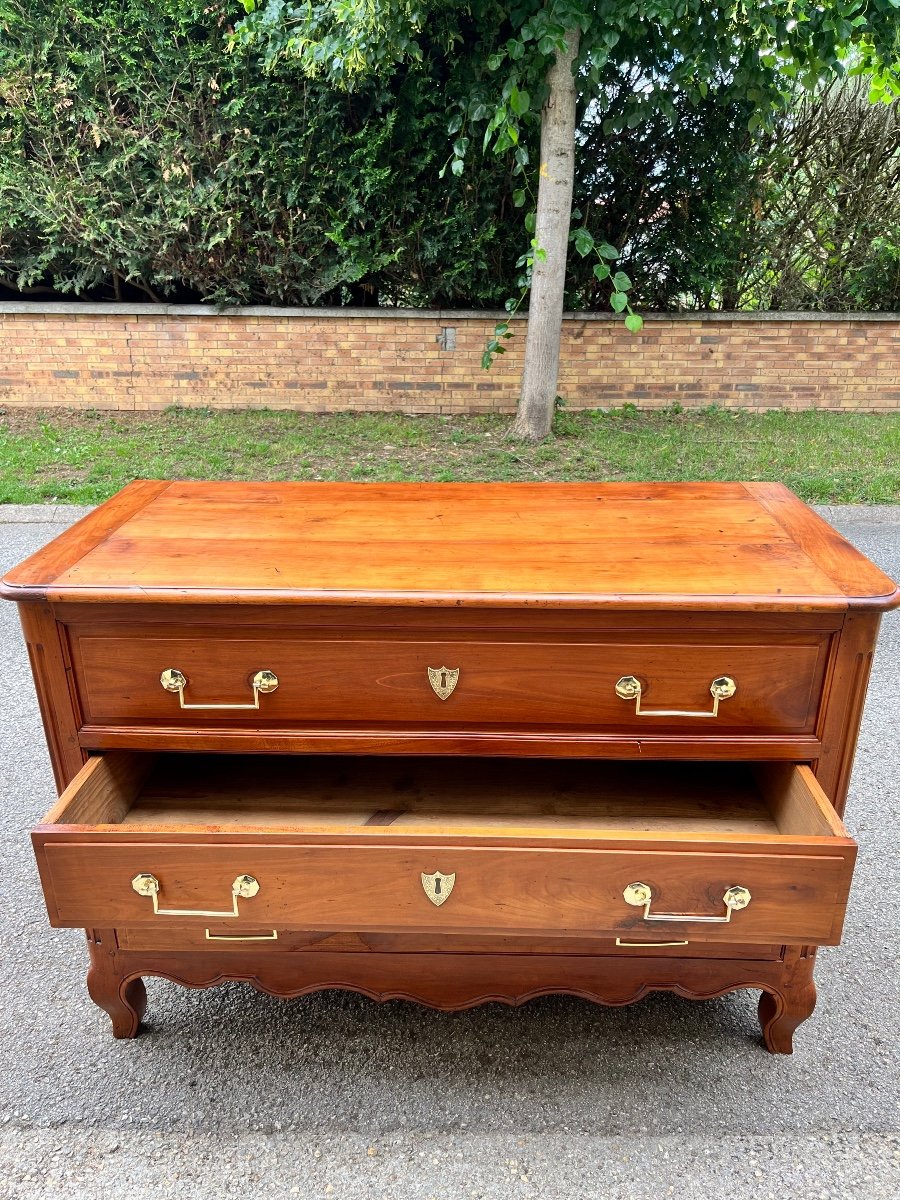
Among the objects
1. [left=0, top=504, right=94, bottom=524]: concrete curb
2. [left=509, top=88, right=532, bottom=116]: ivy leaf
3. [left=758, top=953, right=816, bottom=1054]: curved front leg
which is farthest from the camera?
[left=509, top=88, right=532, bottom=116]: ivy leaf

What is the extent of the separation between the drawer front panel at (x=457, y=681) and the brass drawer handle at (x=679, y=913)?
Answer: 324 mm

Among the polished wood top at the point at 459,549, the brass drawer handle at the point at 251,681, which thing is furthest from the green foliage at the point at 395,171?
the brass drawer handle at the point at 251,681

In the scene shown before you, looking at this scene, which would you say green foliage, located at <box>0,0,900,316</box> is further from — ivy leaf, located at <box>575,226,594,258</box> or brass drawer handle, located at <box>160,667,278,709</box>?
brass drawer handle, located at <box>160,667,278,709</box>

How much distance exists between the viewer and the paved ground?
5.23ft

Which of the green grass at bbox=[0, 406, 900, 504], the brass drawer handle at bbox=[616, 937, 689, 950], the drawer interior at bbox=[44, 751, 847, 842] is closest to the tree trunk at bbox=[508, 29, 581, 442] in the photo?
the green grass at bbox=[0, 406, 900, 504]

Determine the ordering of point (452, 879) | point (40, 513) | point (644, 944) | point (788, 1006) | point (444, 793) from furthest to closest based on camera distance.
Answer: point (40, 513) < point (444, 793) < point (788, 1006) < point (644, 944) < point (452, 879)

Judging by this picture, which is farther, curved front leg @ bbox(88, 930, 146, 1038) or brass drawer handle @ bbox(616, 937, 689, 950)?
curved front leg @ bbox(88, 930, 146, 1038)

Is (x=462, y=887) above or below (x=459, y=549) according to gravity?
below

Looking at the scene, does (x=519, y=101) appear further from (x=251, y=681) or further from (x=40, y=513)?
(x=251, y=681)

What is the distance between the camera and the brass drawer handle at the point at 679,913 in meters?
1.53

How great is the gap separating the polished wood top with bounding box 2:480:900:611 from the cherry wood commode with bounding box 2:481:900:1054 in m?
0.01

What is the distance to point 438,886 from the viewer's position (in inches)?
60.7

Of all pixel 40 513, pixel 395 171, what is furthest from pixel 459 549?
pixel 395 171

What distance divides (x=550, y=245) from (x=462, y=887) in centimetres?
558
